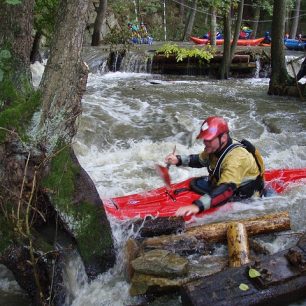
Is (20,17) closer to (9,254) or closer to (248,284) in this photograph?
(9,254)

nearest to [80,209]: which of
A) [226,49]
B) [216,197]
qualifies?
[216,197]

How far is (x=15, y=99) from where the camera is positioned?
375cm

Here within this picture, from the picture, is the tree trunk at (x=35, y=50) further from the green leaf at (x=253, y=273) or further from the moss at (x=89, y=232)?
the green leaf at (x=253, y=273)

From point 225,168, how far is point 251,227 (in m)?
0.66

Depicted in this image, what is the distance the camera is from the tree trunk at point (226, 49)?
520 inches

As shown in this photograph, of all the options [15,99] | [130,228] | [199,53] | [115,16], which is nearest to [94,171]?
[130,228]

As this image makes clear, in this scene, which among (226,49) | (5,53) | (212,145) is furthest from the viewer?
(226,49)

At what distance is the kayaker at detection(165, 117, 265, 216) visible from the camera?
4172mm

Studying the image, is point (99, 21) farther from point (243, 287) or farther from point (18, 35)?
point (243, 287)

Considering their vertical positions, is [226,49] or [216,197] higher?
[226,49]

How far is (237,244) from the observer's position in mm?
3992

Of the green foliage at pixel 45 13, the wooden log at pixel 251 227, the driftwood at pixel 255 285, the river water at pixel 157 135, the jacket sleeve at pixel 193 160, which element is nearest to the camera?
the driftwood at pixel 255 285

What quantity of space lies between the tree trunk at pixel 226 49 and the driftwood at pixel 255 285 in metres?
10.5

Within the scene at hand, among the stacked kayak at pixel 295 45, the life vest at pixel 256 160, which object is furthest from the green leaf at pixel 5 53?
the stacked kayak at pixel 295 45
